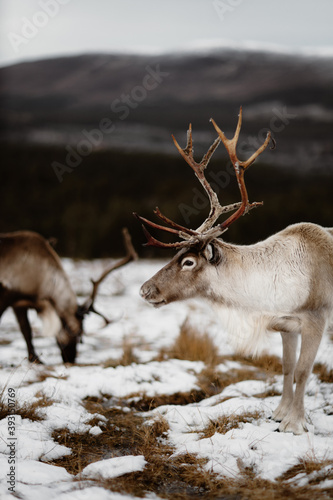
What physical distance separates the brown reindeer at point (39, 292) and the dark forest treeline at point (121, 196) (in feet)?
13.0

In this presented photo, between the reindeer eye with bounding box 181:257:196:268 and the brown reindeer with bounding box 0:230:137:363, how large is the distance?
8.21ft

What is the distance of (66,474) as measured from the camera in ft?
Answer: 8.82

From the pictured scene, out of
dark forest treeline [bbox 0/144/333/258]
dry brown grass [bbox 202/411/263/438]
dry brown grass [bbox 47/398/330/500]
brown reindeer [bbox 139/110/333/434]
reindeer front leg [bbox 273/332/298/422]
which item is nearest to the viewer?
dry brown grass [bbox 47/398/330/500]

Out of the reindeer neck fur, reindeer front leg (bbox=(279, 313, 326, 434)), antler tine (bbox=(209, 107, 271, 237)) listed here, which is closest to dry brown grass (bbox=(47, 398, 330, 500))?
reindeer front leg (bbox=(279, 313, 326, 434))

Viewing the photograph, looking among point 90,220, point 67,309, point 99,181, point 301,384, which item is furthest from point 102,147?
point 301,384

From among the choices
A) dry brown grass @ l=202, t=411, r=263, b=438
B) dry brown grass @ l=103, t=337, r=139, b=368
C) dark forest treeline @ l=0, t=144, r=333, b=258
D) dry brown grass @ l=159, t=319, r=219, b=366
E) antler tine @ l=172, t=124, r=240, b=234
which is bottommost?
dark forest treeline @ l=0, t=144, r=333, b=258

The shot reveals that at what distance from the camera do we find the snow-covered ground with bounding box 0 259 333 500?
105 inches

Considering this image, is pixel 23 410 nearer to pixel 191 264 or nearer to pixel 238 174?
pixel 191 264

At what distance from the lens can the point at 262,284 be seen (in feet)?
11.5

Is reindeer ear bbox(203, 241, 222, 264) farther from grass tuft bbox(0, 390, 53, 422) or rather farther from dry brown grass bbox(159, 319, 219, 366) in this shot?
dry brown grass bbox(159, 319, 219, 366)

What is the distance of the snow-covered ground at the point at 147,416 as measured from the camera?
266 centimetres

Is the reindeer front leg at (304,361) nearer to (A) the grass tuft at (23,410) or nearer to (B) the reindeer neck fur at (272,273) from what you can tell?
(B) the reindeer neck fur at (272,273)

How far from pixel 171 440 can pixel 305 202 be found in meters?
21.3

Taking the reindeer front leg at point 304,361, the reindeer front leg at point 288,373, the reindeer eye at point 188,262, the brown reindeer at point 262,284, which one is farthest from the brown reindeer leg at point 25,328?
the reindeer front leg at point 304,361
